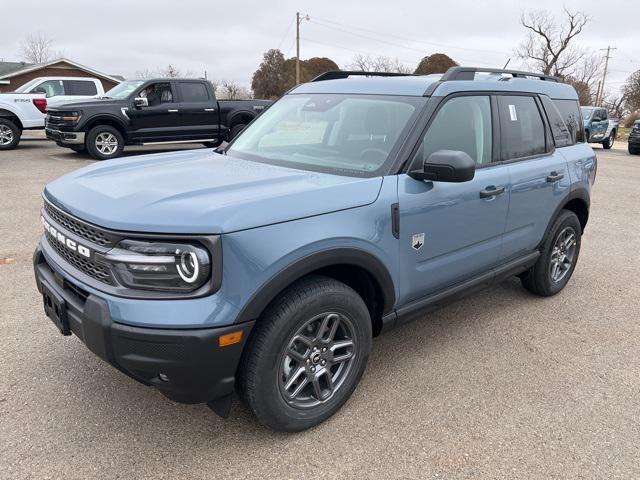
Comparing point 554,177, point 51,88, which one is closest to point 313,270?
point 554,177

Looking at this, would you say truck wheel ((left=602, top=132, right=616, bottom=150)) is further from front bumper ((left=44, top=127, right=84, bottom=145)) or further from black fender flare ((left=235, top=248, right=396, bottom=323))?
black fender flare ((left=235, top=248, right=396, bottom=323))

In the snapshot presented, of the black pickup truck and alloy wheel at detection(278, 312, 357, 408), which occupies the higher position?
the black pickup truck

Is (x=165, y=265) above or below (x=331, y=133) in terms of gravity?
below

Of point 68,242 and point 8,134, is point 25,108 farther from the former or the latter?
point 68,242

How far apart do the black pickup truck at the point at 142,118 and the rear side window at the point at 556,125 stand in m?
8.47

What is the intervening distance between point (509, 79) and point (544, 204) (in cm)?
99

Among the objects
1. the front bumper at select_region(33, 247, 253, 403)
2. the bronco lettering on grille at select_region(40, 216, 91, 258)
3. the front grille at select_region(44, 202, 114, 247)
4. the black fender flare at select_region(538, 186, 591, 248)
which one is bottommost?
the front bumper at select_region(33, 247, 253, 403)

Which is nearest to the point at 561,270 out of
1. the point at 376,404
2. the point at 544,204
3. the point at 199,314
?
the point at 544,204

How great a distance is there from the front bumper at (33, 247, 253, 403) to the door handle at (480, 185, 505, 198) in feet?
6.03

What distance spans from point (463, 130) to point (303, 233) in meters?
1.55

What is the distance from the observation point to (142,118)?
39.6 feet

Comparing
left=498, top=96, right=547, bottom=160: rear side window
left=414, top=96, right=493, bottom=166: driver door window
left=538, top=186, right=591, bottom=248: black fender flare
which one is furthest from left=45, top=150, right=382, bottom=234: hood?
left=538, top=186, right=591, bottom=248: black fender flare

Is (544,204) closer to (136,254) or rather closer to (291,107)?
(291,107)

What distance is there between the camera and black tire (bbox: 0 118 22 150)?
13914 mm
